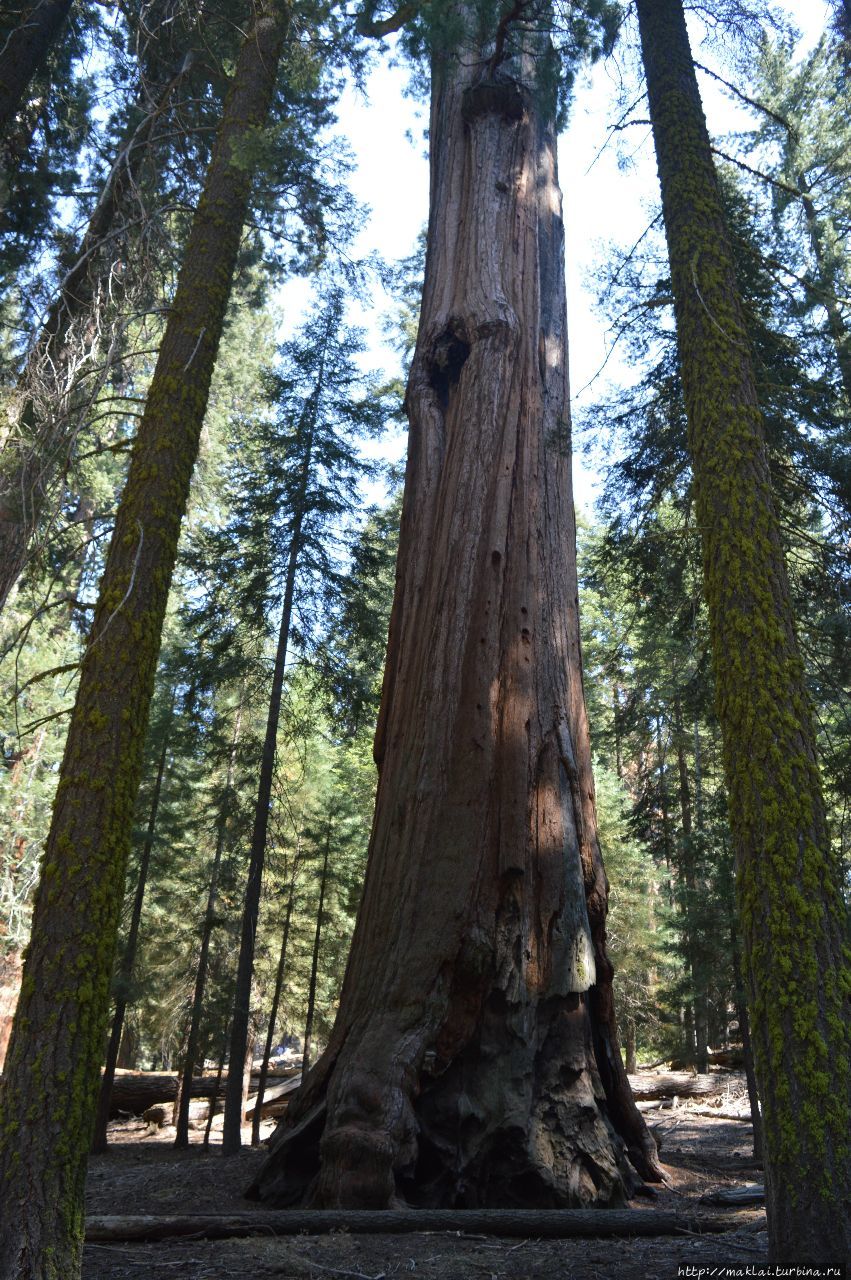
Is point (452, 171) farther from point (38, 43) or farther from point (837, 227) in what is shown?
point (837, 227)

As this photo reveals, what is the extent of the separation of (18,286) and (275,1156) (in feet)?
31.3

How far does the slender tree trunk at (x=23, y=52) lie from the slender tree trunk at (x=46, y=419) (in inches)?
50.2

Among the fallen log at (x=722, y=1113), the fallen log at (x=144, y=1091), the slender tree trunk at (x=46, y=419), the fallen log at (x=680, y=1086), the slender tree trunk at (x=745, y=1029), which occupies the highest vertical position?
the slender tree trunk at (x=46, y=419)

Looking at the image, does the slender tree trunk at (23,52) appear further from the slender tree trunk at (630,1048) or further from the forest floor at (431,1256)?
the slender tree trunk at (630,1048)

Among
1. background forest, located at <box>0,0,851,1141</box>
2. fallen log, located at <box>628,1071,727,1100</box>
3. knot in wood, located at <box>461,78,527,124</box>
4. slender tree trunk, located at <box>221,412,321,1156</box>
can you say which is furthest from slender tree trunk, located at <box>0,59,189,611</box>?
fallen log, located at <box>628,1071,727,1100</box>

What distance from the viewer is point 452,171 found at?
9.16 metres

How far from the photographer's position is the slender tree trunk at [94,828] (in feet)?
10.7

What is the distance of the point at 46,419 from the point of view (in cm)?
504

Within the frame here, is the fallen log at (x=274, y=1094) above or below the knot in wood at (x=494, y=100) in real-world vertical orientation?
below

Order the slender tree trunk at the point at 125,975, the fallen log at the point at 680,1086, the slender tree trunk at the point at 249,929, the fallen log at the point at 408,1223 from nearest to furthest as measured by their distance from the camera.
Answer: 1. the fallen log at the point at 408,1223
2. the slender tree trunk at the point at 249,929
3. the slender tree trunk at the point at 125,975
4. the fallen log at the point at 680,1086

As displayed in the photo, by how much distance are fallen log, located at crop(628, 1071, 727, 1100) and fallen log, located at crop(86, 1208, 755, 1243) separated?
12.1 metres

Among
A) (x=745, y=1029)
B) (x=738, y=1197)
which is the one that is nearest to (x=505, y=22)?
(x=738, y=1197)

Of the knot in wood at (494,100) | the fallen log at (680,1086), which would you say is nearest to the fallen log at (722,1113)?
the fallen log at (680,1086)

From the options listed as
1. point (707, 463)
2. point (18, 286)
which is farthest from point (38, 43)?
point (707, 463)
